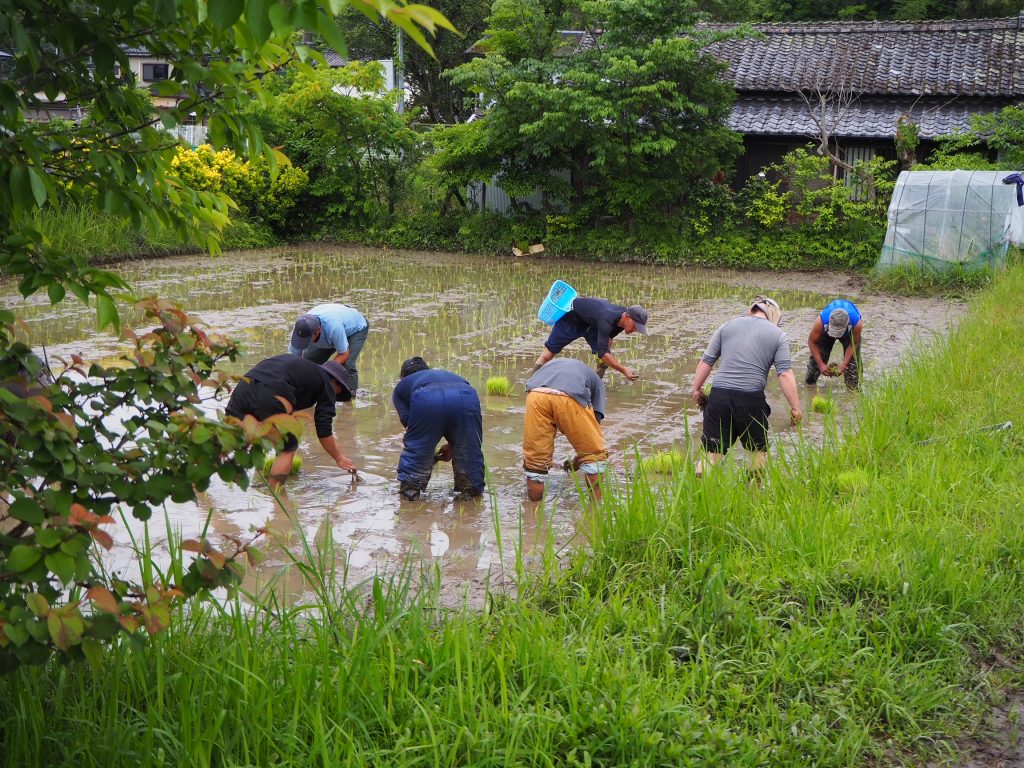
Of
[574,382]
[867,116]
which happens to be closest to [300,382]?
[574,382]

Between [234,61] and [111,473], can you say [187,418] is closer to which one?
[111,473]

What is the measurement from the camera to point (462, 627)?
3.72 meters

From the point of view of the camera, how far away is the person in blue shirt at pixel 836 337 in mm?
10055

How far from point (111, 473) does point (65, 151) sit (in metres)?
1.23

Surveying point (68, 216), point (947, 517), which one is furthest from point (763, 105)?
point (947, 517)

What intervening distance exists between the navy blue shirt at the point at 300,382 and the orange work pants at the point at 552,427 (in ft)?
4.51

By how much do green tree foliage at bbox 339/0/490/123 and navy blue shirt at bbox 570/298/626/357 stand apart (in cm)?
2608

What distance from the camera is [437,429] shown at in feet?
22.9

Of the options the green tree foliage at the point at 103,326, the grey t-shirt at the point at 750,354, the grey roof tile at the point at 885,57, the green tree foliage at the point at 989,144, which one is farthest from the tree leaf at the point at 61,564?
the grey roof tile at the point at 885,57

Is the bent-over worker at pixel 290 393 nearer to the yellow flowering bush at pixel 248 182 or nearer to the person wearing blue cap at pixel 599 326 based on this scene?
the person wearing blue cap at pixel 599 326

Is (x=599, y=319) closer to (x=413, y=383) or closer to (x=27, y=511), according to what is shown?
(x=413, y=383)

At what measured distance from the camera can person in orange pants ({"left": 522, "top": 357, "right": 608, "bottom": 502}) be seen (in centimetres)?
696

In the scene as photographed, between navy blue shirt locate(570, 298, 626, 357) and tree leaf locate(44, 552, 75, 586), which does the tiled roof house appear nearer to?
navy blue shirt locate(570, 298, 626, 357)

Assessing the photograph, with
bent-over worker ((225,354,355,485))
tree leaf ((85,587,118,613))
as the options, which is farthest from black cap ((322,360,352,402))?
tree leaf ((85,587,118,613))
